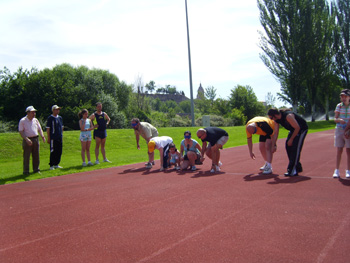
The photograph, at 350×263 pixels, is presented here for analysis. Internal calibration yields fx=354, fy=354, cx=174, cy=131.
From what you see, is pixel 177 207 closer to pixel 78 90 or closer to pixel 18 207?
pixel 18 207

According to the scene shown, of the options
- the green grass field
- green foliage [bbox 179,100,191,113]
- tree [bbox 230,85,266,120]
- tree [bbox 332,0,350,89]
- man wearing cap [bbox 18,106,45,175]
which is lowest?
the green grass field

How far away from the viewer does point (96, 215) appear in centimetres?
585

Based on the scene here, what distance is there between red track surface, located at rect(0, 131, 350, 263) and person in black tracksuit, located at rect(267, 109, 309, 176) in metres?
0.32

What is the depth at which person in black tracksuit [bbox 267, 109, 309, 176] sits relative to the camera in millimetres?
8531

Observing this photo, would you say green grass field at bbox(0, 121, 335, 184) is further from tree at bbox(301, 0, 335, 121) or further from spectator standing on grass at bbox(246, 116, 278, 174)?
tree at bbox(301, 0, 335, 121)

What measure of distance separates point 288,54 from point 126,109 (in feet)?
83.3

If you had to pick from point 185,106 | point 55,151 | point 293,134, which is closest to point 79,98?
point 55,151

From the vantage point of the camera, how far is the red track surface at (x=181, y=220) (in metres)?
4.05

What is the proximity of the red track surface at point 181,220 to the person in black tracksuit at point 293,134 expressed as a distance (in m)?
0.32

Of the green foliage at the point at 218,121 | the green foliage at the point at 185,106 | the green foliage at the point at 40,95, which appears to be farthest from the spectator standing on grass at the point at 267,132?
the green foliage at the point at 185,106

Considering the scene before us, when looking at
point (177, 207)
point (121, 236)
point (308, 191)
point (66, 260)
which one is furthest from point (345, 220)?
point (66, 260)

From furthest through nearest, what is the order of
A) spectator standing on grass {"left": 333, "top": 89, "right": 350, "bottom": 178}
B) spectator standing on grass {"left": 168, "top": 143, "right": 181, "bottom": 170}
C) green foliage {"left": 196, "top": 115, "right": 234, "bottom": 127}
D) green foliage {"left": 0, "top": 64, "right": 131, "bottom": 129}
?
green foliage {"left": 196, "top": 115, "right": 234, "bottom": 127} → green foliage {"left": 0, "top": 64, "right": 131, "bottom": 129} → spectator standing on grass {"left": 168, "top": 143, "right": 181, "bottom": 170} → spectator standing on grass {"left": 333, "top": 89, "right": 350, "bottom": 178}

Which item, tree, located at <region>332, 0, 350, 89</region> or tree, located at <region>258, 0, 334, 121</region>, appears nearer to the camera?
tree, located at <region>258, 0, 334, 121</region>

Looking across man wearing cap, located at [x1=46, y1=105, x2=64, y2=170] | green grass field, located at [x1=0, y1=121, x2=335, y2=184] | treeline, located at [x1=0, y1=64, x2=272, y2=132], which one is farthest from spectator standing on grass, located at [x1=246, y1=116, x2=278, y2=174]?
treeline, located at [x1=0, y1=64, x2=272, y2=132]
